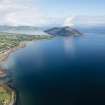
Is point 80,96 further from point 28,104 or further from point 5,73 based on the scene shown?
point 5,73

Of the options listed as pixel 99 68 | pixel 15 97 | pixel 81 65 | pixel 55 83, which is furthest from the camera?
pixel 81 65

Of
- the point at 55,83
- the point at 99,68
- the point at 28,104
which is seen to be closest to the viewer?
A: the point at 28,104

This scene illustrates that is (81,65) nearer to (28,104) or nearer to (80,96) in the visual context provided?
(80,96)

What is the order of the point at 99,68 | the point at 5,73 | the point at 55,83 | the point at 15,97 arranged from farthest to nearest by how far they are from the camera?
the point at 99,68 → the point at 5,73 → the point at 55,83 → the point at 15,97

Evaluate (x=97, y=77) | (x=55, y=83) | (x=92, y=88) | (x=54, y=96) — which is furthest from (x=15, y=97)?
(x=97, y=77)

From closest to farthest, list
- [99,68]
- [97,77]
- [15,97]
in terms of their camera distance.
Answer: [15,97] < [97,77] < [99,68]

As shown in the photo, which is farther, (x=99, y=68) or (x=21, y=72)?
(x=99, y=68)

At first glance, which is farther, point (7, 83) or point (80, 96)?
point (7, 83)

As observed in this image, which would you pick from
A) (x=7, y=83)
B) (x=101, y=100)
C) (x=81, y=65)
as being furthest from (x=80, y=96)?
(x=81, y=65)
